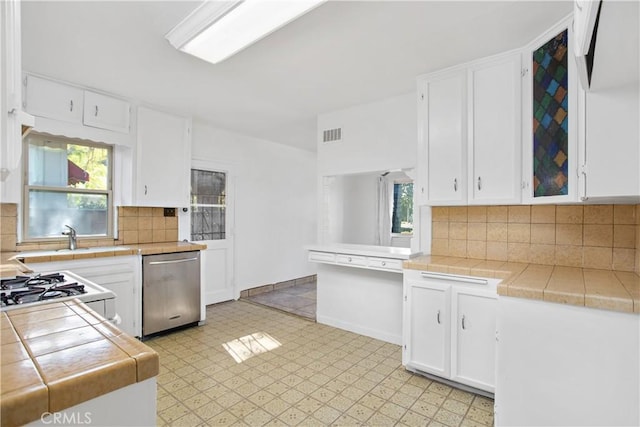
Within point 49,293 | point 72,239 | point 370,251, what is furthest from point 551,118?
point 72,239

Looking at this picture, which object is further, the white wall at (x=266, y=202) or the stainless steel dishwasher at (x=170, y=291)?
the white wall at (x=266, y=202)

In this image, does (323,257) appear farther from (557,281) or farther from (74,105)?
(74,105)

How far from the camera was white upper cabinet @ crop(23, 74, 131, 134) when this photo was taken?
8.81ft

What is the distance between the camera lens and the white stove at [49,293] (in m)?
1.31

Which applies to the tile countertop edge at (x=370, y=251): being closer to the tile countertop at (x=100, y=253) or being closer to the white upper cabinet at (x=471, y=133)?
the white upper cabinet at (x=471, y=133)

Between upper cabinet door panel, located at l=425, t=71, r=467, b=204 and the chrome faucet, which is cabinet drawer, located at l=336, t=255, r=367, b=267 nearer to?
upper cabinet door panel, located at l=425, t=71, r=467, b=204

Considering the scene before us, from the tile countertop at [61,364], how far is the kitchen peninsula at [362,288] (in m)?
2.36

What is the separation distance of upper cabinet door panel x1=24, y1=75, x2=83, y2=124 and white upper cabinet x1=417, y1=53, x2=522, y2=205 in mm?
3108

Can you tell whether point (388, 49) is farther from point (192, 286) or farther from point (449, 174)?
point (192, 286)

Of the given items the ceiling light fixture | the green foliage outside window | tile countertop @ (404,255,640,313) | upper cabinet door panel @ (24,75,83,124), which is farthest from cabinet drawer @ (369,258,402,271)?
upper cabinet door panel @ (24,75,83,124)

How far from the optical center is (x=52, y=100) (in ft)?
9.16

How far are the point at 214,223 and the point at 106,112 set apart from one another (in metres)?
1.88

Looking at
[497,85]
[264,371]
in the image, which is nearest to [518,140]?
[497,85]

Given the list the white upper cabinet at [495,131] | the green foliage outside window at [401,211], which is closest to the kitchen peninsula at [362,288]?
the white upper cabinet at [495,131]
